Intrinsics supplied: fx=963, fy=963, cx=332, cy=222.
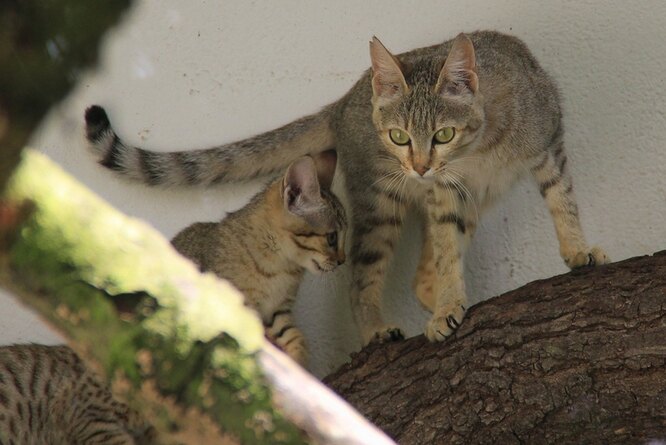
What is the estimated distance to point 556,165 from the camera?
12.6 ft

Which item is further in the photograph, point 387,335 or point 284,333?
point 284,333

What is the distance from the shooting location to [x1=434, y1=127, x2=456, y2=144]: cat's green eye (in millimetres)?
3703

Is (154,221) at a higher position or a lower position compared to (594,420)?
higher

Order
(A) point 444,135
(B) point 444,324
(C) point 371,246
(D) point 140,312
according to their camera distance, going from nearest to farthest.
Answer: (D) point 140,312
(B) point 444,324
(A) point 444,135
(C) point 371,246

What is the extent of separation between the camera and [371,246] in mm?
4148

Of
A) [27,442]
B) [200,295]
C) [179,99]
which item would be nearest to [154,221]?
[179,99]

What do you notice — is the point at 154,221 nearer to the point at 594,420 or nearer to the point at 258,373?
the point at 594,420

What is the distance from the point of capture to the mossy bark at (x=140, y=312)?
1262 mm

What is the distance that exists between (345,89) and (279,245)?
2.91 feet

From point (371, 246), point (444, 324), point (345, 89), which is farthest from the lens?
point (345, 89)

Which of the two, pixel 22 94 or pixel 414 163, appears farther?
pixel 414 163

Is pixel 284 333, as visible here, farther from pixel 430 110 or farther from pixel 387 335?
pixel 430 110

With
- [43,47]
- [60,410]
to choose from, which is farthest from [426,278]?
[43,47]

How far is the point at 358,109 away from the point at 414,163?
55 cm
